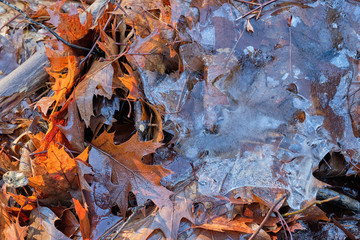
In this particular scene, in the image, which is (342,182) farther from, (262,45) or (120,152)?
(120,152)

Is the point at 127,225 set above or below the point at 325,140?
below

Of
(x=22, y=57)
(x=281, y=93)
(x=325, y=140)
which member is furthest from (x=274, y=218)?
(x=22, y=57)

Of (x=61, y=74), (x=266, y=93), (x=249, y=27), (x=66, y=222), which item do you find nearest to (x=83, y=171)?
(x=66, y=222)

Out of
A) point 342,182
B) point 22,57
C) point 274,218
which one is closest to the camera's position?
point 274,218

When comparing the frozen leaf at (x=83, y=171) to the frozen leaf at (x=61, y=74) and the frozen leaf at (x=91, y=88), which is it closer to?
the frozen leaf at (x=91, y=88)

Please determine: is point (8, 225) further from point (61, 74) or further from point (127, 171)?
point (61, 74)

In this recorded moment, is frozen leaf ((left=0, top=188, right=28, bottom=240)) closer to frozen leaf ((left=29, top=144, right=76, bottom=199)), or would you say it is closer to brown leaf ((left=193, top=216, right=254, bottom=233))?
frozen leaf ((left=29, top=144, right=76, bottom=199))

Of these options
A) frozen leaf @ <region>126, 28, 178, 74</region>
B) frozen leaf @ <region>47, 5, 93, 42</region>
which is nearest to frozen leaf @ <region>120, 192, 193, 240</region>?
frozen leaf @ <region>126, 28, 178, 74</region>
